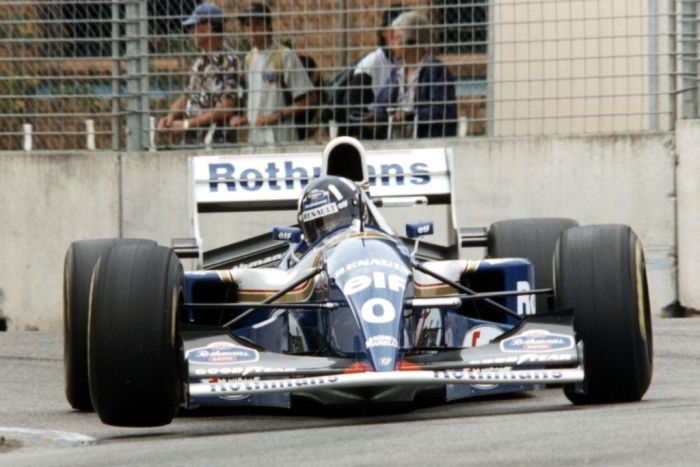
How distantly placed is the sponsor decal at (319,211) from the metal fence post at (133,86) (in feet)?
12.8

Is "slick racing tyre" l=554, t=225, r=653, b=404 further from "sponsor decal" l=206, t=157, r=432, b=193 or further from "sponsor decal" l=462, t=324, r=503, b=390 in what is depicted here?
"sponsor decal" l=206, t=157, r=432, b=193

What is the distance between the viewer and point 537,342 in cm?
652

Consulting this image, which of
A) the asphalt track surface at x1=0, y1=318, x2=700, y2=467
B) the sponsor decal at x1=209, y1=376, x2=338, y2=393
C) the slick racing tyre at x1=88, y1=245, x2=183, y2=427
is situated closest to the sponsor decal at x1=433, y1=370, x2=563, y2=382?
the asphalt track surface at x1=0, y1=318, x2=700, y2=467

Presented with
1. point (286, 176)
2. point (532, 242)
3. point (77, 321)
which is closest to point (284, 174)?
point (286, 176)

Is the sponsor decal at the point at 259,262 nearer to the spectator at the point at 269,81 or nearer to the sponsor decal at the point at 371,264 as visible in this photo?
the sponsor decal at the point at 371,264

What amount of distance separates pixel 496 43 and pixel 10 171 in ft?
11.1

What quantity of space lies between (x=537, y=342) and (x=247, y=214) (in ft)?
16.0

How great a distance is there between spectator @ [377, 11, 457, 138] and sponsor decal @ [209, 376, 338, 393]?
4991 mm

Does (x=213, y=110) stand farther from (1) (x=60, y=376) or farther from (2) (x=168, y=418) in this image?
(2) (x=168, y=418)

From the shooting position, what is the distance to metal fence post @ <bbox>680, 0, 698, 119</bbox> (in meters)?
10.8

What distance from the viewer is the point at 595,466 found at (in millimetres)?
4719

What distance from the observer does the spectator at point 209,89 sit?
11.1 meters

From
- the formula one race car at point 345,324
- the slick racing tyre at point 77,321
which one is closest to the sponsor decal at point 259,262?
the formula one race car at point 345,324

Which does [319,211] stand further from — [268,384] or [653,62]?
[653,62]
